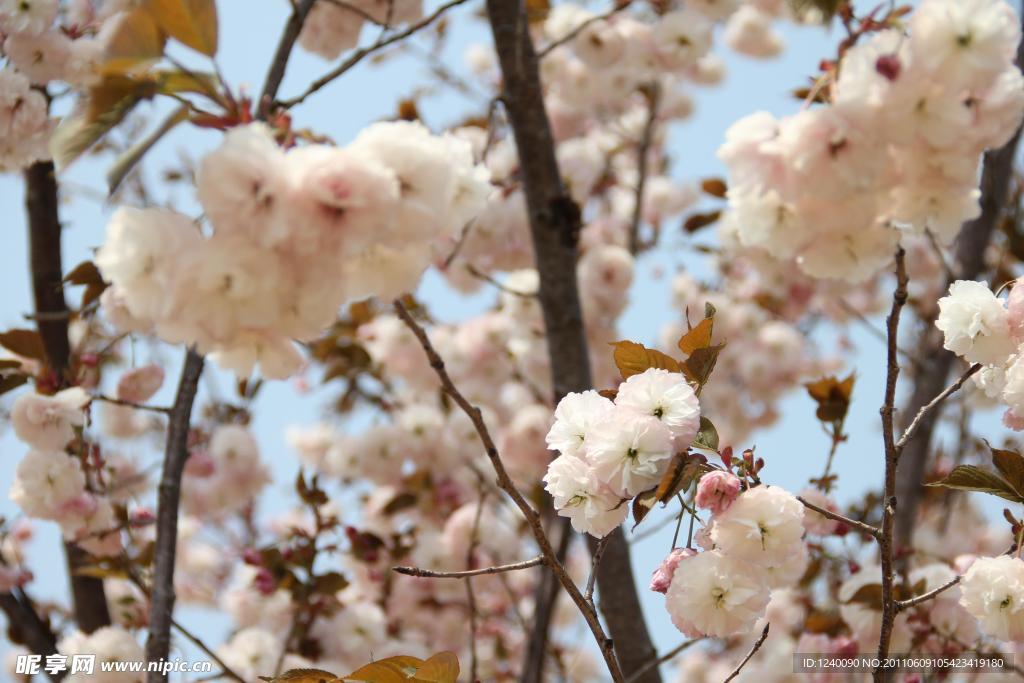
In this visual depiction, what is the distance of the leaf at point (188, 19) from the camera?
0.95 meters

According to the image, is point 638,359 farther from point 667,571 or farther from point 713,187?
point 713,187

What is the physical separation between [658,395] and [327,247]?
16.5 inches

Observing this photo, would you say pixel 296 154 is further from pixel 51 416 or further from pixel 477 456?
pixel 477 456

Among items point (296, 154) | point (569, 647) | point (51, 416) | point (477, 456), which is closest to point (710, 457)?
point (296, 154)

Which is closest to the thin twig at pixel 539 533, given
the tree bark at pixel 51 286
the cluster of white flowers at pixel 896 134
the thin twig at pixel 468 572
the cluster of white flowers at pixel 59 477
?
the thin twig at pixel 468 572

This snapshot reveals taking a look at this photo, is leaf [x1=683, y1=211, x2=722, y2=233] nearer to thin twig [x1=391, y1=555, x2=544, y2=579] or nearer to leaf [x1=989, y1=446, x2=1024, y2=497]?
leaf [x1=989, y1=446, x2=1024, y2=497]

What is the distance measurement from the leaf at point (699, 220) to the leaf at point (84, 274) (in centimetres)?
182

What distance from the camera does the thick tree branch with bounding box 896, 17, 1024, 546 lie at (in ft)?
8.99

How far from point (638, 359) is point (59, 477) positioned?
1.23 metres

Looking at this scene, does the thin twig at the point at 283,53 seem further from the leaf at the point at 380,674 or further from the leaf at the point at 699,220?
the leaf at the point at 699,220

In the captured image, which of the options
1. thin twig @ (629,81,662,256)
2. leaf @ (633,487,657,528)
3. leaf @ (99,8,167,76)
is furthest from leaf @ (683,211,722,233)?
leaf @ (99,8,167,76)

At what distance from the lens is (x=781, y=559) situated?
113cm

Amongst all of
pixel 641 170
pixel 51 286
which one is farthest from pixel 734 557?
pixel 641 170

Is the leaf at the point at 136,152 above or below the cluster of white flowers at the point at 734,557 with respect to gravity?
above
